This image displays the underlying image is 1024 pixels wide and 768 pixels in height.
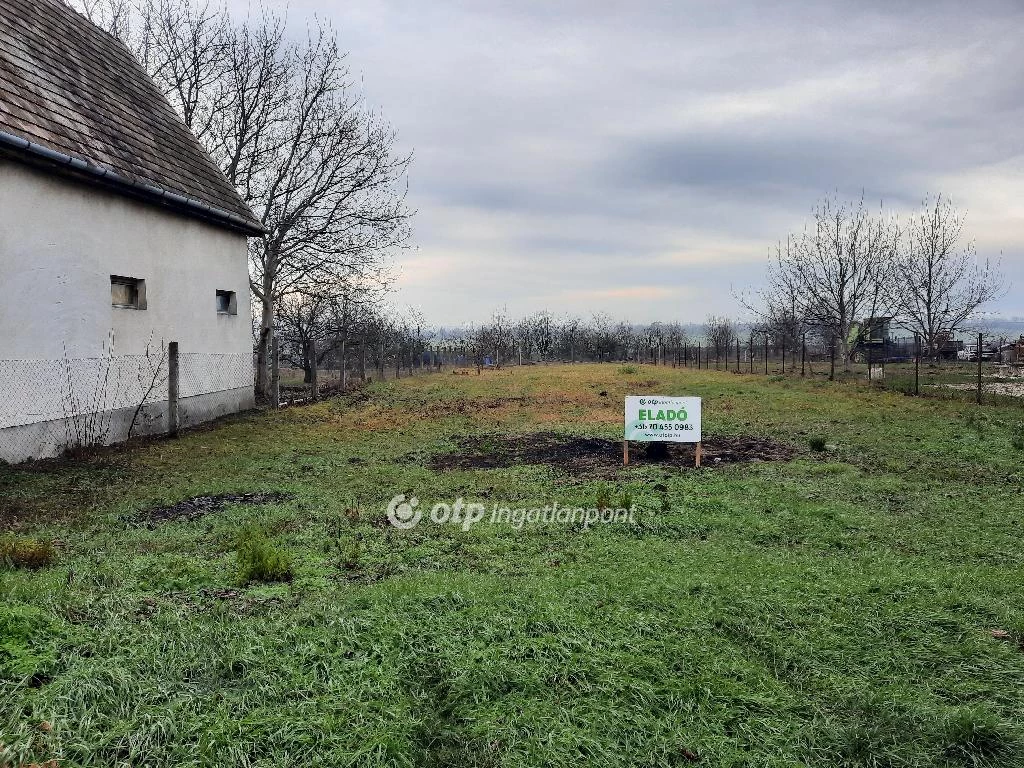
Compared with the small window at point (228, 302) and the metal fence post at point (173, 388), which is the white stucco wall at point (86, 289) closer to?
the metal fence post at point (173, 388)

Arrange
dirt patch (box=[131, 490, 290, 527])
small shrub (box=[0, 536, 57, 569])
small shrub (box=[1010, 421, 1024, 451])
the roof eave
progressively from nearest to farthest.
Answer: small shrub (box=[0, 536, 57, 569])
dirt patch (box=[131, 490, 290, 527])
the roof eave
small shrub (box=[1010, 421, 1024, 451])

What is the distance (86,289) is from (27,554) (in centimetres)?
637

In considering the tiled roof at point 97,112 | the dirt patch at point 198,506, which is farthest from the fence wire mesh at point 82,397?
the dirt patch at point 198,506

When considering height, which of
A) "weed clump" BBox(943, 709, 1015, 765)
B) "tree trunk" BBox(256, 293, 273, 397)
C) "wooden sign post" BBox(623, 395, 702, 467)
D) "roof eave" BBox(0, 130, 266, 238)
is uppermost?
"roof eave" BBox(0, 130, 266, 238)

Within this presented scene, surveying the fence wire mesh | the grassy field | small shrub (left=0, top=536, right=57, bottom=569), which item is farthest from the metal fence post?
small shrub (left=0, top=536, right=57, bottom=569)

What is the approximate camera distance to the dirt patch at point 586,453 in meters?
8.95

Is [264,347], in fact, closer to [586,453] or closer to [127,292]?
[127,292]

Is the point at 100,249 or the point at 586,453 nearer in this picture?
the point at 586,453

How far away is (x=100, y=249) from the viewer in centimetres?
989

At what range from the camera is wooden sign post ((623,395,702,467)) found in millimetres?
8750

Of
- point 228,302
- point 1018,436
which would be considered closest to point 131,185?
point 228,302

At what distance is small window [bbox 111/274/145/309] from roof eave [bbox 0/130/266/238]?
4.76ft

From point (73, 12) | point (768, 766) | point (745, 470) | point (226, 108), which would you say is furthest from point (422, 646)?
point (226, 108)

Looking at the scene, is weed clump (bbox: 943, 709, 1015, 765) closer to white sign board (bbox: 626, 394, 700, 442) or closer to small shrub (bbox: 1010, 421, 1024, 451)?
white sign board (bbox: 626, 394, 700, 442)
